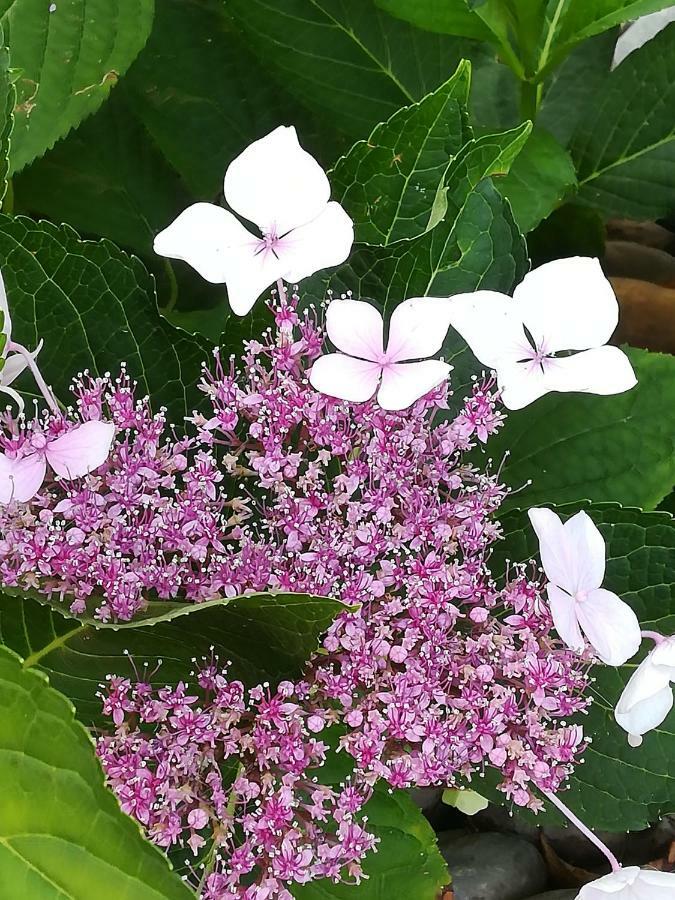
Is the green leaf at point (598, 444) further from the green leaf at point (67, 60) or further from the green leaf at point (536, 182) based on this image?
the green leaf at point (67, 60)

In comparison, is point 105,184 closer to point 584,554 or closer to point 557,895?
point 584,554

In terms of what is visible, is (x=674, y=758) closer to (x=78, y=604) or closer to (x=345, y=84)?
(x=78, y=604)

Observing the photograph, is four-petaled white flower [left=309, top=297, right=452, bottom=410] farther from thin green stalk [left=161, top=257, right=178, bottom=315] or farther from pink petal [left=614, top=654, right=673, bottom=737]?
thin green stalk [left=161, top=257, right=178, bottom=315]

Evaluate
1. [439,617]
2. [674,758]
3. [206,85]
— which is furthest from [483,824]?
[206,85]

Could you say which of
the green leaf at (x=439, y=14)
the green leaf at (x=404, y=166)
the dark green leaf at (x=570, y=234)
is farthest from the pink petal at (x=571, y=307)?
the dark green leaf at (x=570, y=234)

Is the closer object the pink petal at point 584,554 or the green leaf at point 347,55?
the pink petal at point 584,554

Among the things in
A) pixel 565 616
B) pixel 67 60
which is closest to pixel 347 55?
pixel 67 60

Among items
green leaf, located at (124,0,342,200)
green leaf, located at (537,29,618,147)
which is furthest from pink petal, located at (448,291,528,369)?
green leaf, located at (537,29,618,147)
